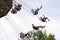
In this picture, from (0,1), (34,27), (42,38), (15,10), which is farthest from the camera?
(42,38)

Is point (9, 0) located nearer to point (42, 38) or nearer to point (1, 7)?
point (1, 7)

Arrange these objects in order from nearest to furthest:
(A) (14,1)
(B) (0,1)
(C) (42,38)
Result: (B) (0,1)
(A) (14,1)
(C) (42,38)

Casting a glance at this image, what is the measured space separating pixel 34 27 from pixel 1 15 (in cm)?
257

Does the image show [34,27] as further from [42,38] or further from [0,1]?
[42,38]

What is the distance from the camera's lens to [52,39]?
118 feet

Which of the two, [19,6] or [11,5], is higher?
[19,6]

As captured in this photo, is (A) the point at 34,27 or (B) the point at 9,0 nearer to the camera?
(B) the point at 9,0

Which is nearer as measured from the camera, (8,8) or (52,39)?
(8,8)

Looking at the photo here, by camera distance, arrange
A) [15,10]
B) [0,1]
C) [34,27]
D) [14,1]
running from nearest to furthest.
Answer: [0,1] < [14,1] < [15,10] < [34,27]

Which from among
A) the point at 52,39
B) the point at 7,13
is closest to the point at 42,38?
the point at 52,39

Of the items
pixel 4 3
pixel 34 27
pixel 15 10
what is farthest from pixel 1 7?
pixel 34 27

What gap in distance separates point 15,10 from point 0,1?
1864 mm

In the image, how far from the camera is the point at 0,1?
990 centimetres

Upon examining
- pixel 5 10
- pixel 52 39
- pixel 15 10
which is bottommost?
pixel 5 10
